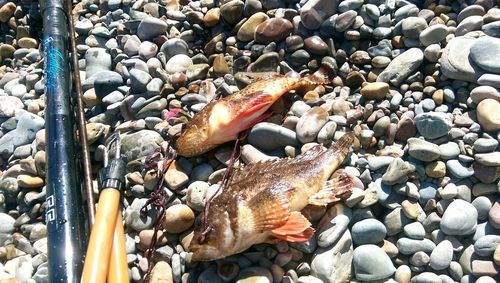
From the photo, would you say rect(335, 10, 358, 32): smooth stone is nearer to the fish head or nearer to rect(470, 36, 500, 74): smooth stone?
rect(470, 36, 500, 74): smooth stone

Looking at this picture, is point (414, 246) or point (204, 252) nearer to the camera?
point (204, 252)

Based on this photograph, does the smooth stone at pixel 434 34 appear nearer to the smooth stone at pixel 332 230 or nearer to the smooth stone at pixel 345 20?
the smooth stone at pixel 345 20

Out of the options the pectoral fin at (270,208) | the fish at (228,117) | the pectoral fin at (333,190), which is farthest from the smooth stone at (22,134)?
the pectoral fin at (333,190)

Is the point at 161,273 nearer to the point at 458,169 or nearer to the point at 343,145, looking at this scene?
the point at 343,145

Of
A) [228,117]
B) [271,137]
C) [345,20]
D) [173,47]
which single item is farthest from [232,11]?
[271,137]

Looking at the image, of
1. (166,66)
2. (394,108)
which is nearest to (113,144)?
(166,66)

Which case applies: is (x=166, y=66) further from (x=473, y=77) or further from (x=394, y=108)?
(x=473, y=77)
